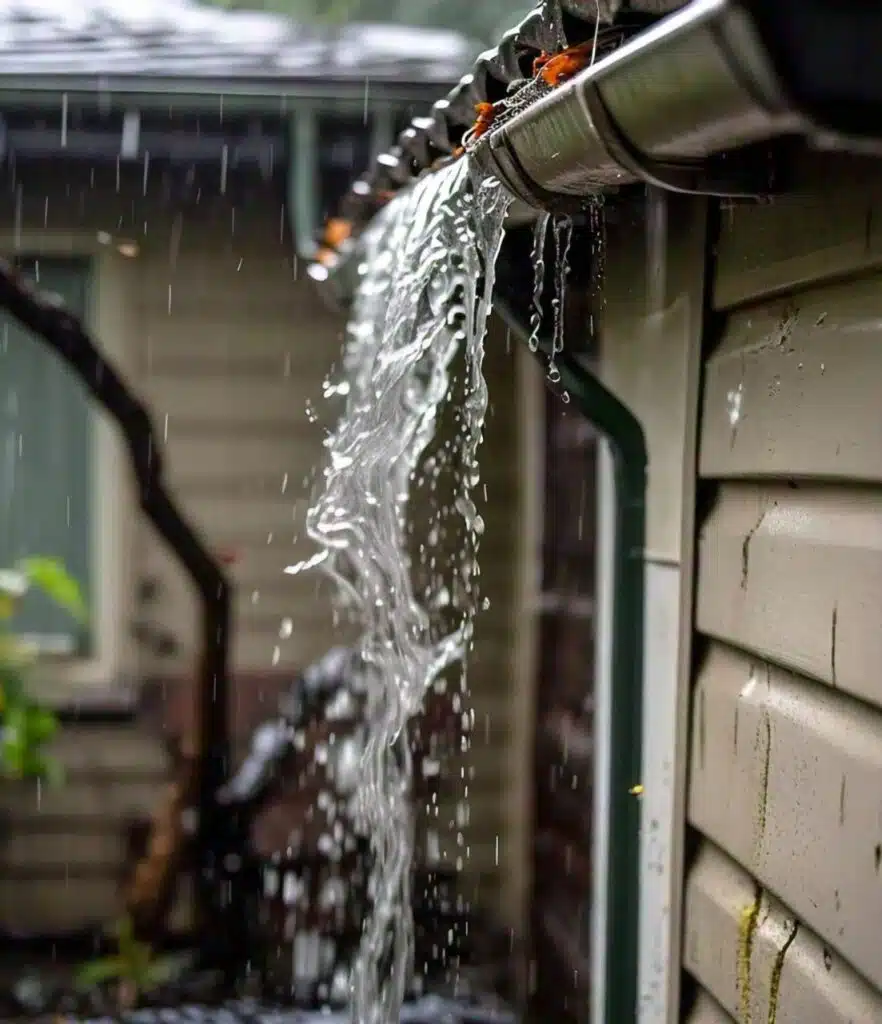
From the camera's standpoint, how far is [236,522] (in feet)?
17.1

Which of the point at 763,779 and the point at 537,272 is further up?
the point at 537,272

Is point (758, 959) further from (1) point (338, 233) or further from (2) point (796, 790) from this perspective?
(1) point (338, 233)

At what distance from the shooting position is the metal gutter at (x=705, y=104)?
0.75 m

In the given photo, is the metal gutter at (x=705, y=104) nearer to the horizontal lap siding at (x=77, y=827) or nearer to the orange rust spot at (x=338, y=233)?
the orange rust spot at (x=338, y=233)

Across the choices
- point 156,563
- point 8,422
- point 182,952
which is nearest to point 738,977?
point 182,952

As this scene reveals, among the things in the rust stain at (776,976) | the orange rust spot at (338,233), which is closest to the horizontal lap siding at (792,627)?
the rust stain at (776,976)

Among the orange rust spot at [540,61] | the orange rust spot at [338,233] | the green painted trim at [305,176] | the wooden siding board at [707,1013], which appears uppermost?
the green painted trim at [305,176]

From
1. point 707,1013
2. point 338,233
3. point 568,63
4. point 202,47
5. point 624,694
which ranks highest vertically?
point 202,47

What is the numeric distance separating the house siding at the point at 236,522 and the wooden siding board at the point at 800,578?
3.50 meters

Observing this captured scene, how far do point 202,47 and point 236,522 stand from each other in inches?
75.6

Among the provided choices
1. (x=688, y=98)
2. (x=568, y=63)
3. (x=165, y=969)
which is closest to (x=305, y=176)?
(x=165, y=969)

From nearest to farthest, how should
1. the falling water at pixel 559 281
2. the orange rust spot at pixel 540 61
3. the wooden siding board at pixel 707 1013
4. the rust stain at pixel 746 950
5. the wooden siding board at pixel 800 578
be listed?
the wooden siding board at pixel 800 578, the orange rust spot at pixel 540 61, the rust stain at pixel 746 950, the wooden siding board at pixel 707 1013, the falling water at pixel 559 281

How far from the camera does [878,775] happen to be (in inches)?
46.2

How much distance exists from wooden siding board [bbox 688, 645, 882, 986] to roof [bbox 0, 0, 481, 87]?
11.9 ft
